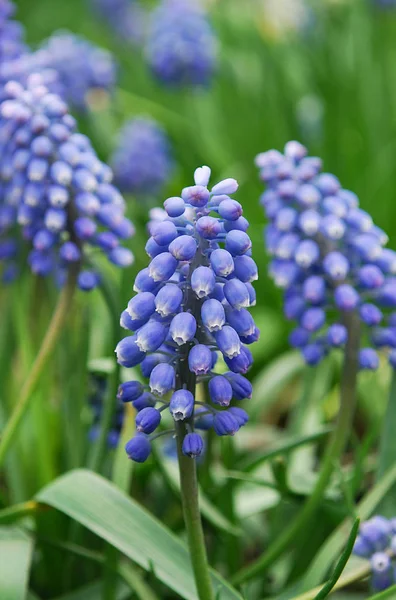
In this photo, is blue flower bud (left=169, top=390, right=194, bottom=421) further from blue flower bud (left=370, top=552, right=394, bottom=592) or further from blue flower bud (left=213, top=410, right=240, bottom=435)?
blue flower bud (left=370, top=552, right=394, bottom=592)

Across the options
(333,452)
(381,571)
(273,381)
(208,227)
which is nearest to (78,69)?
(273,381)

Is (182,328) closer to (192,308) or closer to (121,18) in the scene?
(192,308)

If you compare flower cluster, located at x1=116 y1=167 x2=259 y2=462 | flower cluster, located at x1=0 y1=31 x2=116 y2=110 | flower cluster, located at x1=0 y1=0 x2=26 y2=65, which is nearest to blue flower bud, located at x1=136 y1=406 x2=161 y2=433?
flower cluster, located at x1=116 y1=167 x2=259 y2=462

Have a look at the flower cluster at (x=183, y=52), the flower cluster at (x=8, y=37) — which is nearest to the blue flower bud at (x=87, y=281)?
the flower cluster at (x=8, y=37)

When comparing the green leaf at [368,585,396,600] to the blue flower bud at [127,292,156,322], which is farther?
the green leaf at [368,585,396,600]

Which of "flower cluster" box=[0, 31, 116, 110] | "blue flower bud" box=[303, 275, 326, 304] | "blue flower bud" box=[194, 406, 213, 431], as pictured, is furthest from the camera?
"flower cluster" box=[0, 31, 116, 110]

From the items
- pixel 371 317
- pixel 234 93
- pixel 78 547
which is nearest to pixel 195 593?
pixel 78 547

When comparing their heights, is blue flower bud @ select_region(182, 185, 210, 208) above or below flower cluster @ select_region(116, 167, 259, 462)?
above
